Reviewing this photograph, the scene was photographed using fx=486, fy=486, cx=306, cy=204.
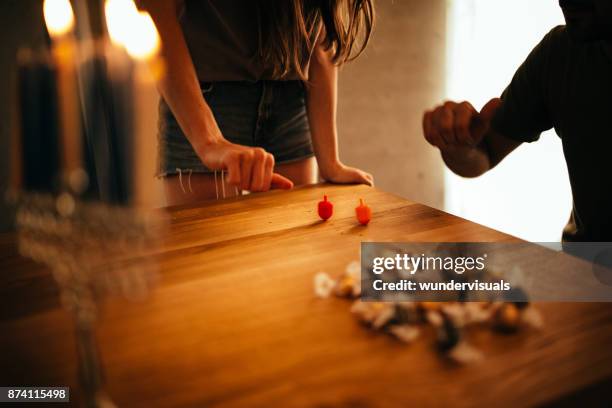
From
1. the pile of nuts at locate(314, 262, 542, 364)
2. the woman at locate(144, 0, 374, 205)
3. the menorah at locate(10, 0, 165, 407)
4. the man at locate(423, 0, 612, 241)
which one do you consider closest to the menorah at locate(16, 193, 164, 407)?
the menorah at locate(10, 0, 165, 407)

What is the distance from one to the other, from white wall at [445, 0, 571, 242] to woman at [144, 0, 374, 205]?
154cm

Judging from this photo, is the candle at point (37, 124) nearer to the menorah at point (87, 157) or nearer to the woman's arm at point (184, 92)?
the menorah at point (87, 157)

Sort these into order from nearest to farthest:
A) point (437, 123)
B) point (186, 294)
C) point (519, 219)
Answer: point (186, 294)
point (437, 123)
point (519, 219)

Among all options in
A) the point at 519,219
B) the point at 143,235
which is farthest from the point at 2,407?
the point at 519,219

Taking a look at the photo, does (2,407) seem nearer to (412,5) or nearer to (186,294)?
(186,294)

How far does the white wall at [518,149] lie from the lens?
2.49 m

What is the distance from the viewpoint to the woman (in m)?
1.07

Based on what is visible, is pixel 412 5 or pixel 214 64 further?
pixel 412 5

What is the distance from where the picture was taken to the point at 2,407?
0.46 meters

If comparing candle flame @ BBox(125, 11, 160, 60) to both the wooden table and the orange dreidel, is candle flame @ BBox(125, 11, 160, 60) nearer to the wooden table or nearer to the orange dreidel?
the wooden table

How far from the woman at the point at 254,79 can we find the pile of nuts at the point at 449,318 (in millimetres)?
534

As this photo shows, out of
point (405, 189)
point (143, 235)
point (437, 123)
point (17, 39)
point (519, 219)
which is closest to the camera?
point (143, 235)

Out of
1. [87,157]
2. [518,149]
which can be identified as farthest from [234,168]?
[518,149]

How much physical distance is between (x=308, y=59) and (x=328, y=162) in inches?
11.0
